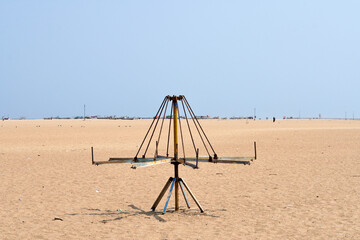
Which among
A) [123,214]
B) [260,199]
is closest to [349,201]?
[260,199]

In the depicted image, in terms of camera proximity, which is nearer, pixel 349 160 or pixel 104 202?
pixel 104 202

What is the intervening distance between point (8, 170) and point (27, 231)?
30.2ft

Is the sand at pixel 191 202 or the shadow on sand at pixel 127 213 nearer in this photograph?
the sand at pixel 191 202

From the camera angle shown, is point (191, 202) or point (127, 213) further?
point (191, 202)

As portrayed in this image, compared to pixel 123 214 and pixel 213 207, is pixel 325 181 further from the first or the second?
pixel 123 214

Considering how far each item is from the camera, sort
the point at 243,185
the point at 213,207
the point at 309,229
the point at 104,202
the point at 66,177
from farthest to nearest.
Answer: the point at 66,177, the point at 243,185, the point at 104,202, the point at 213,207, the point at 309,229

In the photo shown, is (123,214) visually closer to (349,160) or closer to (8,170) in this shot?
(8,170)

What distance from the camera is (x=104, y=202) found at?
11.2 metres

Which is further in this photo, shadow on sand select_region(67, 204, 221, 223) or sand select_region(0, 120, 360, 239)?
shadow on sand select_region(67, 204, 221, 223)

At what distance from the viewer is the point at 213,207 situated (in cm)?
1037

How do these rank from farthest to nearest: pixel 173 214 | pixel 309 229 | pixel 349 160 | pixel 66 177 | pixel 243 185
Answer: pixel 349 160 < pixel 66 177 < pixel 243 185 < pixel 173 214 < pixel 309 229

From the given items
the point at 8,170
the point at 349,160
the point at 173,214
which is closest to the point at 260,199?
the point at 173,214

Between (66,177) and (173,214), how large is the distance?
22.3 ft

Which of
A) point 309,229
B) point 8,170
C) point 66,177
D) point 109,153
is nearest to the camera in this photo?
point 309,229
